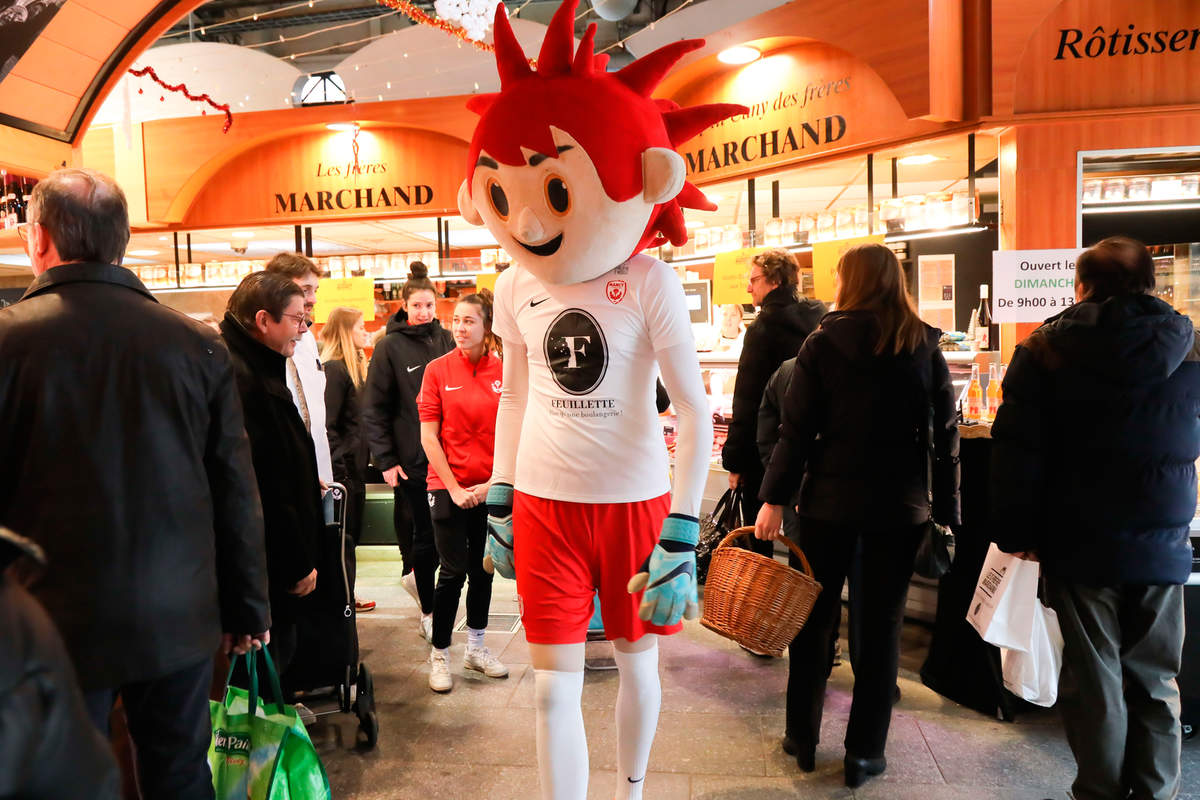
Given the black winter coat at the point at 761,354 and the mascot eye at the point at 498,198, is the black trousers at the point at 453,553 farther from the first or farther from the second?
the mascot eye at the point at 498,198

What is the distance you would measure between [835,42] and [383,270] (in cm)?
420

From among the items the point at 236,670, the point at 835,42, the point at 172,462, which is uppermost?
the point at 835,42

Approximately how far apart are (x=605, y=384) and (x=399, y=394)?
2.03m

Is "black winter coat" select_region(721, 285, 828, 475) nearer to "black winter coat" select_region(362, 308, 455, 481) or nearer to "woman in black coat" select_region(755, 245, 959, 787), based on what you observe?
"woman in black coat" select_region(755, 245, 959, 787)

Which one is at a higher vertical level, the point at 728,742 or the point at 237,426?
the point at 237,426

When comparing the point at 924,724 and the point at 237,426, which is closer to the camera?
the point at 237,426

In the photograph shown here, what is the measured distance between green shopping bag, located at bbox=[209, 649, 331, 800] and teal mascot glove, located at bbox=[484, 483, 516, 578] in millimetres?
615

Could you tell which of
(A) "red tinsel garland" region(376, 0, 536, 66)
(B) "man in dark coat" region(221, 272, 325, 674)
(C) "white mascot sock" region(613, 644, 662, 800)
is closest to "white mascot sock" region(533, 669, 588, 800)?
(C) "white mascot sock" region(613, 644, 662, 800)

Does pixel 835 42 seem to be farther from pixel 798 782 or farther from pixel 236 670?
pixel 236 670

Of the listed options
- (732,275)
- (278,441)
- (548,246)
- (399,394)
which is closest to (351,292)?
(399,394)

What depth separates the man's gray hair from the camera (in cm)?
173

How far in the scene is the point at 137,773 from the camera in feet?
5.96

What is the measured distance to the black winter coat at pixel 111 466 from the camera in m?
1.63

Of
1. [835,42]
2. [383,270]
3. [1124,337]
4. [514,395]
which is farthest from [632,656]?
[383,270]
